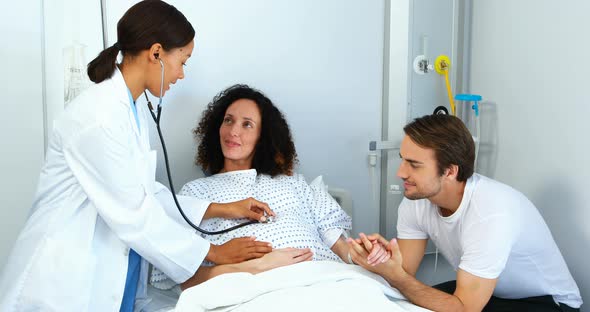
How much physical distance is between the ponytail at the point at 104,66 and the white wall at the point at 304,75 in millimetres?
620

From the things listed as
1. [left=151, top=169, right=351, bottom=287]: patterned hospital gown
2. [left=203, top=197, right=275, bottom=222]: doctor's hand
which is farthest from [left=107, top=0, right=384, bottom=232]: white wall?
[left=203, top=197, right=275, bottom=222]: doctor's hand

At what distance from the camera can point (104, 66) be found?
1.36 meters

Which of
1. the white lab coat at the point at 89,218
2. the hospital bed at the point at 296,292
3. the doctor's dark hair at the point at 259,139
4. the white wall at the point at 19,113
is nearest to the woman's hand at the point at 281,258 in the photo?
the hospital bed at the point at 296,292

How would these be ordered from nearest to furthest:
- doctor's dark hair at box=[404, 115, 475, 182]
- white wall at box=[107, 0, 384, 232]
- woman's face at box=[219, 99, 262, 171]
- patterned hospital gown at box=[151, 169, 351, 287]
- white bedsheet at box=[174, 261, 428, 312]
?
1. white bedsheet at box=[174, 261, 428, 312]
2. doctor's dark hair at box=[404, 115, 475, 182]
3. patterned hospital gown at box=[151, 169, 351, 287]
4. woman's face at box=[219, 99, 262, 171]
5. white wall at box=[107, 0, 384, 232]

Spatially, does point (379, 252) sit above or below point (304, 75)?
below

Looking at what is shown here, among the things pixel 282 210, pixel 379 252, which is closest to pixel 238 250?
pixel 282 210

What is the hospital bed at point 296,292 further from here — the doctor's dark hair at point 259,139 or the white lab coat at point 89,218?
the doctor's dark hair at point 259,139

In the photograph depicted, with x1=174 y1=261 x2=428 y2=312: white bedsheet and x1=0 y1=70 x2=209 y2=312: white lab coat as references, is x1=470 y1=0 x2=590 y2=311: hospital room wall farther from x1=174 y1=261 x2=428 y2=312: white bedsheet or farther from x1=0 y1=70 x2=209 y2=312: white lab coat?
x1=0 y1=70 x2=209 y2=312: white lab coat

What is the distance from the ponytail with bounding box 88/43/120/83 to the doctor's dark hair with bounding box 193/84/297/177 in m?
0.65

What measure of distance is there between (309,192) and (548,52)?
3.12 ft

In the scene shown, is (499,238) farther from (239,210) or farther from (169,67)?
(169,67)

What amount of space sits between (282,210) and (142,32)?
0.76m

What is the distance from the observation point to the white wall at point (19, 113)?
→ 1.73 metres

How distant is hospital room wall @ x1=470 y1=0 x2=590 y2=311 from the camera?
5.55ft
